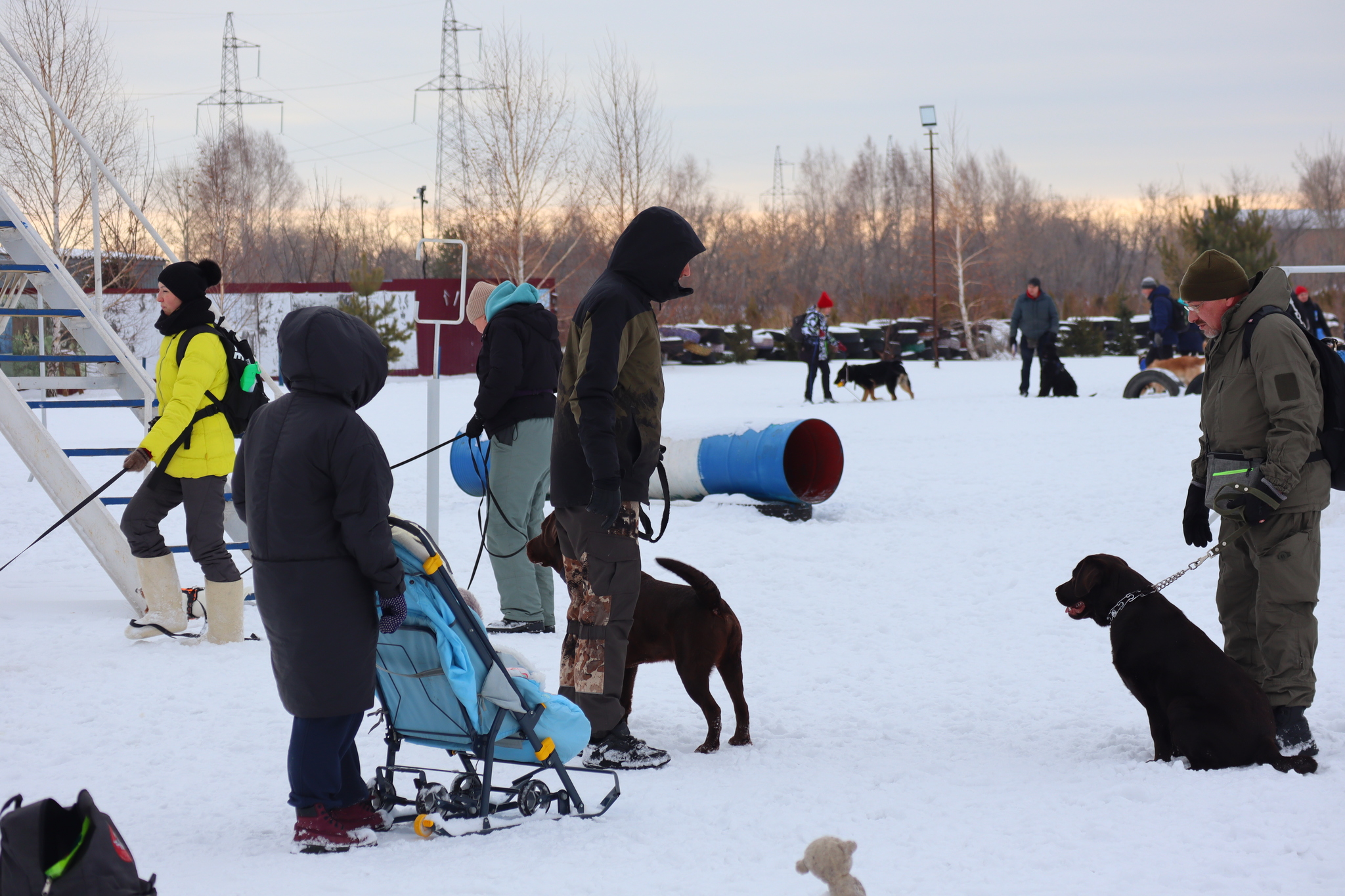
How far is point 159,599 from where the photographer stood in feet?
19.4

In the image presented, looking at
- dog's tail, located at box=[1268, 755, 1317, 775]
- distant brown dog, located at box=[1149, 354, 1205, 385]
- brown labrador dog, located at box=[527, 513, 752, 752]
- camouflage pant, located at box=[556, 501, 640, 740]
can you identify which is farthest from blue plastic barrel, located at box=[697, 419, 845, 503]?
distant brown dog, located at box=[1149, 354, 1205, 385]

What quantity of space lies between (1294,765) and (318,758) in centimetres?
302

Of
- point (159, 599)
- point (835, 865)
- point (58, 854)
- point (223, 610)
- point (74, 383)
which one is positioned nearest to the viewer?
point (58, 854)

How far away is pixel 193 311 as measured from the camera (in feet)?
18.4

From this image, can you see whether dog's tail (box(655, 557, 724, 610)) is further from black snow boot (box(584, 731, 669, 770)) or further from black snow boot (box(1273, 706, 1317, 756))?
black snow boot (box(1273, 706, 1317, 756))

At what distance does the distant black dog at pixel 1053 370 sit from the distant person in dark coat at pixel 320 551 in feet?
51.8

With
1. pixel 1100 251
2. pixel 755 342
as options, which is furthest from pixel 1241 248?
pixel 1100 251

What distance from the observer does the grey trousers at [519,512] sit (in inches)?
234

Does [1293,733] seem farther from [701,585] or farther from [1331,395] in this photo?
[701,585]

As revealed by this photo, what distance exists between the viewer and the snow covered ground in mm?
3084

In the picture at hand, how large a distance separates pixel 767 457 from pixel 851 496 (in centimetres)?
147

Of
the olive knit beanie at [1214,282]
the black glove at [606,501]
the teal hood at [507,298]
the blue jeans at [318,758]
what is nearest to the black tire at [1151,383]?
the teal hood at [507,298]

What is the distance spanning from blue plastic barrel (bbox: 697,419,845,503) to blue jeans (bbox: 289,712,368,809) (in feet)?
18.9

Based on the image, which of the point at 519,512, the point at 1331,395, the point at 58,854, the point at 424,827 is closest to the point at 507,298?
the point at 519,512
